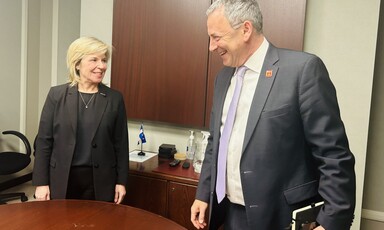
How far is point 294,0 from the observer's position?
2.27m

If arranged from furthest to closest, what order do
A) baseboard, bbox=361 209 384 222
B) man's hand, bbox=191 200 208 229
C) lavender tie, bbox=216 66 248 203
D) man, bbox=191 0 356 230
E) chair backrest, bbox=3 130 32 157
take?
chair backrest, bbox=3 130 32 157
baseboard, bbox=361 209 384 222
man's hand, bbox=191 200 208 229
lavender tie, bbox=216 66 248 203
man, bbox=191 0 356 230

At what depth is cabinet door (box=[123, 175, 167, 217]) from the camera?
2.35 meters

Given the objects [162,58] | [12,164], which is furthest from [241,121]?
[12,164]

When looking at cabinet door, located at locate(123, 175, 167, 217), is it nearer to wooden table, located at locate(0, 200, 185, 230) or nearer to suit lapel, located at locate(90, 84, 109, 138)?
suit lapel, located at locate(90, 84, 109, 138)

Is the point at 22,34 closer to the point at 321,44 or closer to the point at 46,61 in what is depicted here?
the point at 46,61

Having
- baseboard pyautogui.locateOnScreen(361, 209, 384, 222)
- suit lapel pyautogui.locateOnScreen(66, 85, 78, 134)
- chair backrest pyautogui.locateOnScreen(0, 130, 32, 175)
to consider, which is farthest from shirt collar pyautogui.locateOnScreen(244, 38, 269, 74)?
chair backrest pyautogui.locateOnScreen(0, 130, 32, 175)

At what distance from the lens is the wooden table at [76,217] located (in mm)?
1343

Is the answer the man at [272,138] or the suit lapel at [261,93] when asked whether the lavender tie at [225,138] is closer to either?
the man at [272,138]

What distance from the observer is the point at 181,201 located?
230 cm

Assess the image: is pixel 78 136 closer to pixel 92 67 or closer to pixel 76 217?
pixel 92 67

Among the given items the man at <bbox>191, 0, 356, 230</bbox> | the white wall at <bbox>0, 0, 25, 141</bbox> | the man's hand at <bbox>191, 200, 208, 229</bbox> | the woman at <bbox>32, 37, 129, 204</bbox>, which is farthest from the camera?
the white wall at <bbox>0, 0, 25, 141</bbox>

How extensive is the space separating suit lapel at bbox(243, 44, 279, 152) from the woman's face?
3.30 feet

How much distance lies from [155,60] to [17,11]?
6.56ft

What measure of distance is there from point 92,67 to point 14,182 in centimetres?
259
